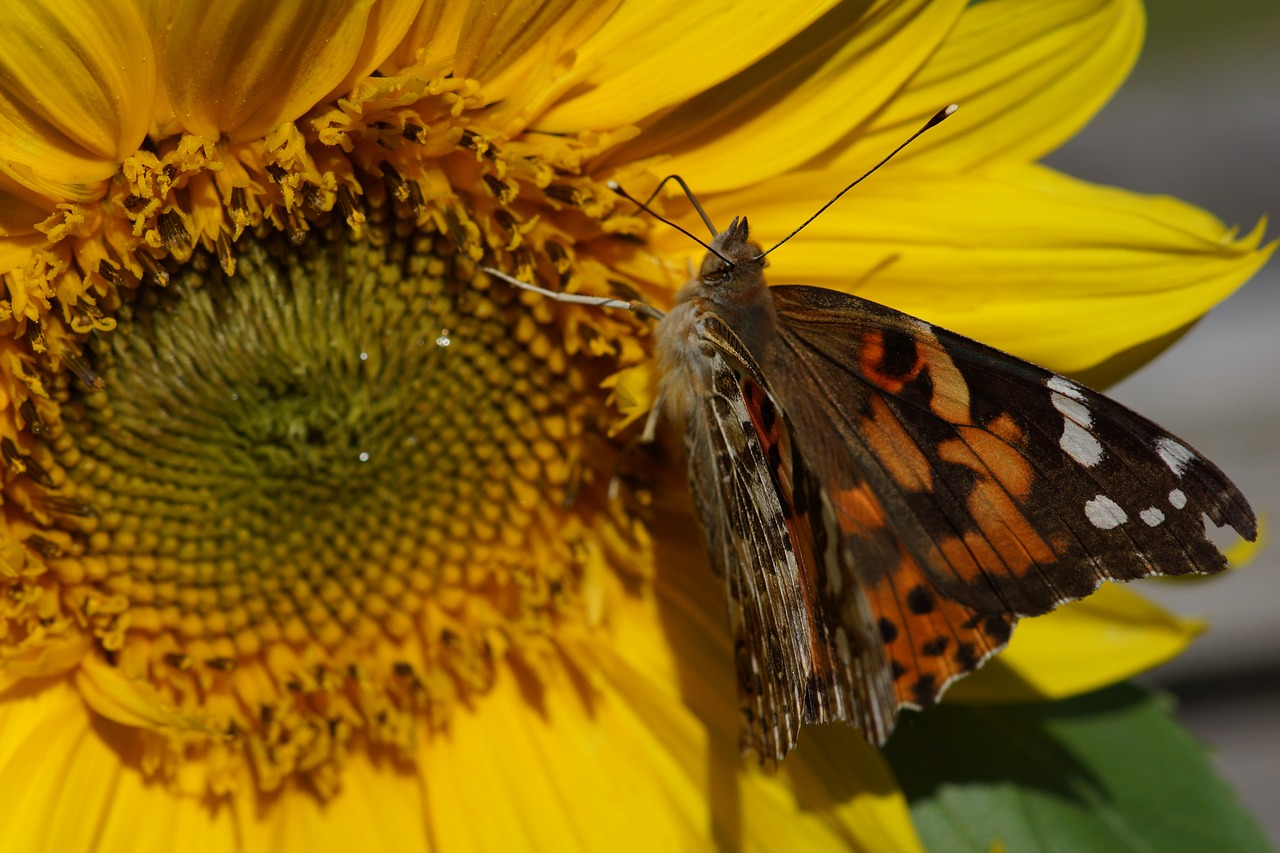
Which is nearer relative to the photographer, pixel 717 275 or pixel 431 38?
pixel 431 38

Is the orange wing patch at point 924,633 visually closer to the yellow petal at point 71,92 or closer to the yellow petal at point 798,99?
the yellow petal at point 798,99

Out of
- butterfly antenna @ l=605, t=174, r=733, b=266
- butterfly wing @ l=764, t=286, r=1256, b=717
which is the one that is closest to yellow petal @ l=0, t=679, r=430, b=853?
butterfly wing @ l=764, t=286, r=1256, b=717

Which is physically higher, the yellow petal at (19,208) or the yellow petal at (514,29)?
the yellow petal at (514,29)

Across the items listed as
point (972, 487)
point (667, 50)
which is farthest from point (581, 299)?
point (972, 487)

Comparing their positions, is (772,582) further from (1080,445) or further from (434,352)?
(434,352)

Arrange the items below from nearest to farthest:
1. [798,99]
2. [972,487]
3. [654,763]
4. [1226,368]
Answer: [972,487]
[798,99]
[654,763]
[1226,368]

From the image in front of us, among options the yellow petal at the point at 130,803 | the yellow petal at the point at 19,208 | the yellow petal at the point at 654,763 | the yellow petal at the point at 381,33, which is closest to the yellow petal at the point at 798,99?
the yellow petal at the point at 381,33
